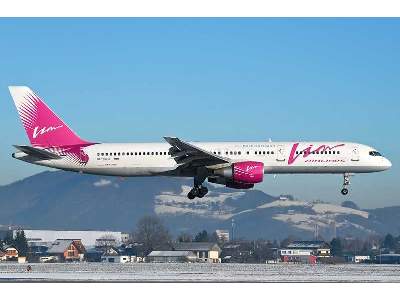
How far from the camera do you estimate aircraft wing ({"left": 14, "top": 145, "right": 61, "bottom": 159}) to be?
220ft

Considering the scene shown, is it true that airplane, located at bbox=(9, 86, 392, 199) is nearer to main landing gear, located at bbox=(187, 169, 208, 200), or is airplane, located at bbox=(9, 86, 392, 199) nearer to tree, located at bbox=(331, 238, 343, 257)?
main landing gear, located at bbox=(187, 169, 208, 200)

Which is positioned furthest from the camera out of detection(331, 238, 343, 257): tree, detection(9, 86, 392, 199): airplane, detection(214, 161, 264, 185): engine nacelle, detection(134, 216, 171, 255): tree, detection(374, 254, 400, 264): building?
detection(331, 238, 343, 257): tree

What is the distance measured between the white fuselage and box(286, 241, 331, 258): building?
1955 inches

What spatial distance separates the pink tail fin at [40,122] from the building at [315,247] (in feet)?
174

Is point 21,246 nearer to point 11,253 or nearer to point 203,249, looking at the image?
point 11,253

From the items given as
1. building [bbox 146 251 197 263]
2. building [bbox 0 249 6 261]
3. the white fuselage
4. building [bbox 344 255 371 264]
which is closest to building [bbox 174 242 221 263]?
building [bbox 146 251 197 263]

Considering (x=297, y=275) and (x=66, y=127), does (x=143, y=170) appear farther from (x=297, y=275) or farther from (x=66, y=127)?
(x=297, y=275)

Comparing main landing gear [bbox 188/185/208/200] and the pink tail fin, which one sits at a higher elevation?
the pink tail fin

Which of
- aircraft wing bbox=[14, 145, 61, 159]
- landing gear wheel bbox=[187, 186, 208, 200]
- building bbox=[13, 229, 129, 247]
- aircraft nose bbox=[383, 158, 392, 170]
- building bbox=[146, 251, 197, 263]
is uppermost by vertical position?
building bbox=[13, 229, 129, 247]

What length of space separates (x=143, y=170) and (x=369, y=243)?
271 feet

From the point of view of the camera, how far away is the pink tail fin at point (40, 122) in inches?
2847

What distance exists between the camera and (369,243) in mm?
145250

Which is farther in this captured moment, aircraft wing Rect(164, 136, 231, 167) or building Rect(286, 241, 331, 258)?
building Rect(286, 241, 331, 258)

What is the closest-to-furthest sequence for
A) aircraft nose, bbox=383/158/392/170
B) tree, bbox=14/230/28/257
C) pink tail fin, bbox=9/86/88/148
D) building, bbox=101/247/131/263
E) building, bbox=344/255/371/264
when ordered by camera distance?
aircraft nose, bbox=383/158/392/170
pink tail fin, bbox=9/86/88/148
building, bbox=101/247/131/263
tree, bbox=14/230/28/257
building, bbox=344/255/371/264
